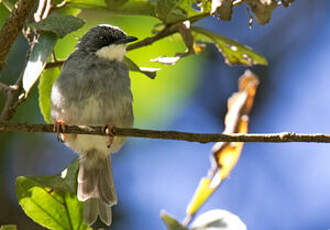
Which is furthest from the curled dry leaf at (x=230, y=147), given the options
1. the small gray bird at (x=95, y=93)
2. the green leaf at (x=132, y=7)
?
the small gray bird at (x=95, y=93)

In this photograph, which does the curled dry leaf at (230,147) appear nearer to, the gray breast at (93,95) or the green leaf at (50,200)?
the green leaf at (50,200)

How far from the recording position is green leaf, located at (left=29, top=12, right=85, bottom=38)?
2865 millimetres

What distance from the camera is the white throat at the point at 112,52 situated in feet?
13.5

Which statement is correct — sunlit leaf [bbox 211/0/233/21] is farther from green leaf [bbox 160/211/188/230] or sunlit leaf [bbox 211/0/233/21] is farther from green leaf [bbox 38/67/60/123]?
green leaf [bbox 38/67/60/123]

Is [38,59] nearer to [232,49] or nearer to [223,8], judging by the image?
[223,8]

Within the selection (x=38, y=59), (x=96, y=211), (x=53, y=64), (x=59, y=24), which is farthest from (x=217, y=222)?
(x=53, y=64)

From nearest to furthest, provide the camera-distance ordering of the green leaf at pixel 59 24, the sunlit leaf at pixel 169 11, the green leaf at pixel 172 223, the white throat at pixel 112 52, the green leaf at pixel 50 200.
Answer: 1. the green leaf at pixel 172 223
2. the green leaf at pixel 50 200
3. the green leaf at pixel 59 24
4. the sunlit leaf at pixel 169 11
5. the white throat at pixel 112 52

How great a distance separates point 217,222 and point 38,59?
1.19 meters

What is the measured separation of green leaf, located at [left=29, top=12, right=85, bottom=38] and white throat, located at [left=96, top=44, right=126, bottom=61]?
1.08 m

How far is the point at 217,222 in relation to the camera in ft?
7.72

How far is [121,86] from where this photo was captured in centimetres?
411

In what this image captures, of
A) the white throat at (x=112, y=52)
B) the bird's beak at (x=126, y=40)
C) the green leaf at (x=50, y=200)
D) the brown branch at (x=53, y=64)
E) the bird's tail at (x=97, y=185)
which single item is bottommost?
the bird's tail at (x=97, y=185)

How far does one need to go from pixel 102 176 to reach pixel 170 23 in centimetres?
159

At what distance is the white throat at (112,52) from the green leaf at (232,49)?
642 mm
